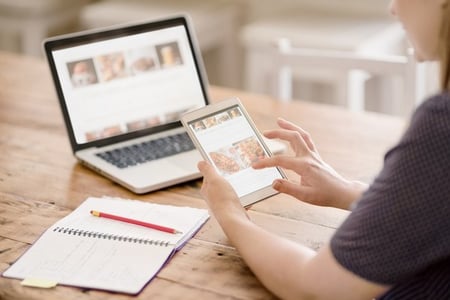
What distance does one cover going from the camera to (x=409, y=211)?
1094 millimetres

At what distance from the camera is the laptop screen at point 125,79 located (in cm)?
180

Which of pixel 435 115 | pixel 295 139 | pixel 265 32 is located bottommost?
pixel 265 32

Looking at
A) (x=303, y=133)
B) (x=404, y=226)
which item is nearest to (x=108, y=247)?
(x=303, y=133)

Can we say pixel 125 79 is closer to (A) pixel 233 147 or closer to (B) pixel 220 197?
(A) pixel 233 147

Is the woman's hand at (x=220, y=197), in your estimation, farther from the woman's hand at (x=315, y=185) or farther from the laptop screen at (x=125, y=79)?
the laptop screen at (x=125, y=79)

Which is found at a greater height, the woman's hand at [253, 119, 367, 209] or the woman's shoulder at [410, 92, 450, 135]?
the woman's shoulder at [410, 92, 450, 135]

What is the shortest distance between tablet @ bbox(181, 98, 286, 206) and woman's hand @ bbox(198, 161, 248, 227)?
51 mm

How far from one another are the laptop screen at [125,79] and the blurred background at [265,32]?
0.71 meters

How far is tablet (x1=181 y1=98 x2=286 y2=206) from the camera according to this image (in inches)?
58.9

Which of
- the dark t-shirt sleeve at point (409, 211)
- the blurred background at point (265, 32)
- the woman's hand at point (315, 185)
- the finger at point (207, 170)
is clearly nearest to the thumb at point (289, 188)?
the woman's hand at point (315, 185)

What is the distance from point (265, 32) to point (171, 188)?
1.54 meters

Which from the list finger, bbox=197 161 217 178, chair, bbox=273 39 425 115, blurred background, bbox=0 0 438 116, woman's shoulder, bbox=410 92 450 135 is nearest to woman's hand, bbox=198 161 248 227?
finger, bbox=197 161 217 178

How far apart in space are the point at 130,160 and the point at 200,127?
0.29 metres

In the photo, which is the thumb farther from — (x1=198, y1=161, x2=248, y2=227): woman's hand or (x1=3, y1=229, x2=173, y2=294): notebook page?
(x1=3, y1=229, x2=173, y2=294): notebook page
